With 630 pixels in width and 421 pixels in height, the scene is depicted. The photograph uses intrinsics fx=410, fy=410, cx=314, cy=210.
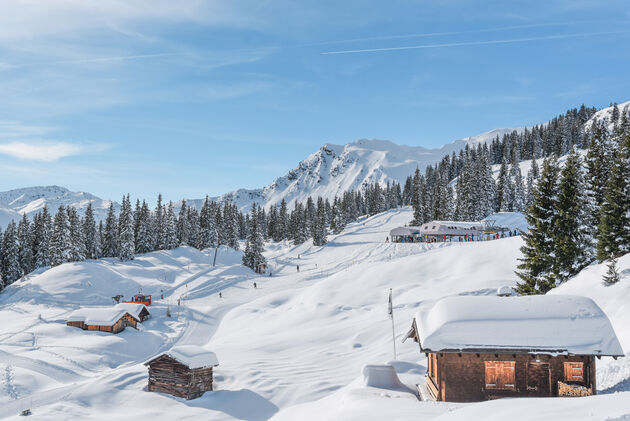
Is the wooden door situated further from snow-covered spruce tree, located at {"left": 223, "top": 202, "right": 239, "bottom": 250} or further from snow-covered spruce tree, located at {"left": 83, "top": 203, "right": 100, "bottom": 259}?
snow-covered spruce tree, located at {"left": 223, "top": 202, "right": 239, "bottom": 250}

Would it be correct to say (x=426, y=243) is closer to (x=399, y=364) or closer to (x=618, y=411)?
(x=399, y=364)

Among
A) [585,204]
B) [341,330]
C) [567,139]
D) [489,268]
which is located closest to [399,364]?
[341,330]

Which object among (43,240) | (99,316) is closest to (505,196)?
(99,316)

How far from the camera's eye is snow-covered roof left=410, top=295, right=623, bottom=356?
52.5ft

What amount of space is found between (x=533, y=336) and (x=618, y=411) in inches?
395

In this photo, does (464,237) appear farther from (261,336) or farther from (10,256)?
(10,256)

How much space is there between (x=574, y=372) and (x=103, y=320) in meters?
45.6

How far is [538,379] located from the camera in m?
16.7

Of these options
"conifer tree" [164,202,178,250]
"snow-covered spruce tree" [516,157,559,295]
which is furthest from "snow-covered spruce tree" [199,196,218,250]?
"snow-covered spruce tree" [516,157,559,295]

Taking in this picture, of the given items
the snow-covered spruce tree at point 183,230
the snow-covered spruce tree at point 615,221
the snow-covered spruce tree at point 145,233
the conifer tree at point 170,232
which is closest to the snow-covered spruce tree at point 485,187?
the snow-covered spruce tree at point 615,221

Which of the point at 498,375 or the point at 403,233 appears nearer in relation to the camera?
the point at 498,375

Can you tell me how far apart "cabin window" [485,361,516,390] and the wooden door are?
640mm

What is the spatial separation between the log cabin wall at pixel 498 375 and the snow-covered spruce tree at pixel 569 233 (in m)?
16.2

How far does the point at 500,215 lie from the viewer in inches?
3487
